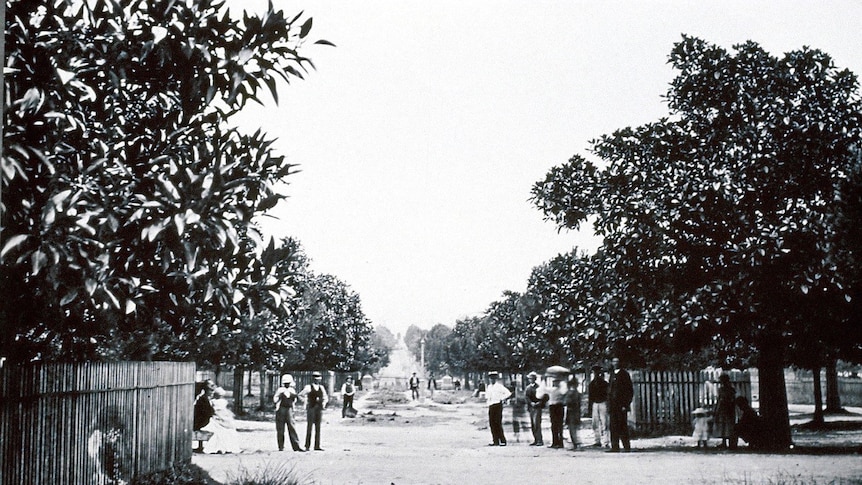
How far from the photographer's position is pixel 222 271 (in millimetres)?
7234

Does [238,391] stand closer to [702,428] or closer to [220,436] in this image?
[220,436]

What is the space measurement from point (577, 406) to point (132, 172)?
41.9 feet

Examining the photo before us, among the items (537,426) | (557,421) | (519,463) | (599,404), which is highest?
(599,404)

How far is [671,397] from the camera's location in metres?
21.5

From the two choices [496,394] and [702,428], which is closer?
[702,428]

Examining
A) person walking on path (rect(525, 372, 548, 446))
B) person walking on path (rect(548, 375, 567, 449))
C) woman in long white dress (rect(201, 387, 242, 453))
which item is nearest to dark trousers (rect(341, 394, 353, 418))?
person walking on path (rect(525, 372, 548, 446))

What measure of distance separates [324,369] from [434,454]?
21291 millimetres

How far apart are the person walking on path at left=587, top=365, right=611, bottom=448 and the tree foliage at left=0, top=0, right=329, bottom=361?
1087 centimetres

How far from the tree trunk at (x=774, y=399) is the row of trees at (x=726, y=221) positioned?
0.03m

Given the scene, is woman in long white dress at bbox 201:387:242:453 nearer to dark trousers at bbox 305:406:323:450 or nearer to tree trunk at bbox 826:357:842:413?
dark trousers at bbox 305:406:323:450

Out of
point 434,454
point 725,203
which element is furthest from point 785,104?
point 434,454

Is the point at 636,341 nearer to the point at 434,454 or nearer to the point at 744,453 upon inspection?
the point at 744,453

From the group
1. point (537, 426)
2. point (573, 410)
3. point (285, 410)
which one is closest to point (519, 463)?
point (573, 410)

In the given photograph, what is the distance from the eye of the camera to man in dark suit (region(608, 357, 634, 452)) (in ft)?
54.5
